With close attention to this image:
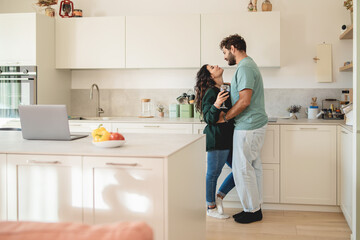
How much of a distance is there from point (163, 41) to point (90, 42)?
0.85 metres

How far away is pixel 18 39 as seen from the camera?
450 cm

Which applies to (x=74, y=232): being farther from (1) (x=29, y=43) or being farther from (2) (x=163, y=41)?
(1) (x=29, y=43)

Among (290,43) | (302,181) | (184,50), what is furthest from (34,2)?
(302,181)

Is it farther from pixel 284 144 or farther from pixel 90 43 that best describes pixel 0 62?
pixel 284 144

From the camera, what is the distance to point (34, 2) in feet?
17.1

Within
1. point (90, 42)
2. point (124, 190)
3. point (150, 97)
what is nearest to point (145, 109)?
point (150, 97)

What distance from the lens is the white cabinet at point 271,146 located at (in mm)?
4016

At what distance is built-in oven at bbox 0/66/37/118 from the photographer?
4465 mm

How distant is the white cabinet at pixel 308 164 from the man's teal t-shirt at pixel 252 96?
0.60 m

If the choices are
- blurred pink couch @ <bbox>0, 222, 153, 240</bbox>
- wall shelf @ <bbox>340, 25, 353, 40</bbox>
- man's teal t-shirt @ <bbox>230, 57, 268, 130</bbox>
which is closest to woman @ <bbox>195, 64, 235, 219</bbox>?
man's teal t-shirt @ <bbox>230, 57, 268, 130</bbox>

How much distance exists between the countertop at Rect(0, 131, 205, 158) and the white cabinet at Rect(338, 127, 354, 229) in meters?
1.47

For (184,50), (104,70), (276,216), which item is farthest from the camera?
(104,70)

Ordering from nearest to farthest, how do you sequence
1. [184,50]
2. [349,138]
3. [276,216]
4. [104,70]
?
[349,138], [276,216], [184,50], [104,70]

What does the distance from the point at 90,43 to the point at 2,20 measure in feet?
3.23
